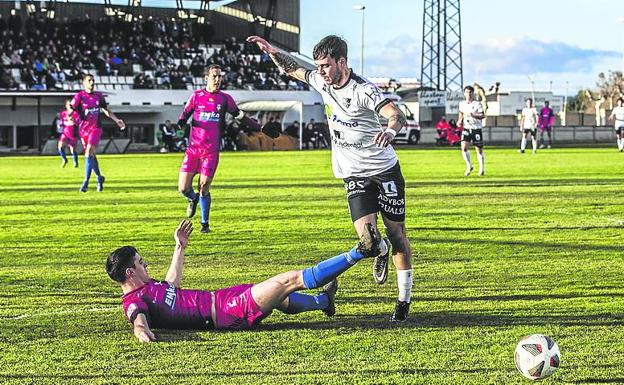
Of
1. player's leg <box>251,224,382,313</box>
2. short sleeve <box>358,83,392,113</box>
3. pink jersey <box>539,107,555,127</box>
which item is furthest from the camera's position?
pink jersey <box>539,107,555,127</box>

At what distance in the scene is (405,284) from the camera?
28.7 feet

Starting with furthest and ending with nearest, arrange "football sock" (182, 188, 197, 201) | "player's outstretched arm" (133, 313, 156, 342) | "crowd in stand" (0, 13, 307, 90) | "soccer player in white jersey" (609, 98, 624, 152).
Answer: "crowd in stand" (0, 13, 307, 90) < "soccer player in white jersey" (609, 98, 624, 152) < "football sock" (182, 188, 197, 201) < "player's outstretched arm" (133, 313, 156, 342)

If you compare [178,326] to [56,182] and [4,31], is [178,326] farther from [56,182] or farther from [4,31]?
[4,31]

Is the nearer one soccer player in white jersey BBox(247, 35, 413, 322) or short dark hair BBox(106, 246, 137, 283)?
short dark hair BBox(106, 246, 137, 283)

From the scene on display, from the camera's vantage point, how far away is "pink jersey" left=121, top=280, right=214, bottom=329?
8.04 m

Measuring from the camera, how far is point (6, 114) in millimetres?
57125

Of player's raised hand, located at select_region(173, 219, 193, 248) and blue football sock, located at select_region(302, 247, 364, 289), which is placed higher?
player's raised hand, located at select_region(173, 219, 193, 248)

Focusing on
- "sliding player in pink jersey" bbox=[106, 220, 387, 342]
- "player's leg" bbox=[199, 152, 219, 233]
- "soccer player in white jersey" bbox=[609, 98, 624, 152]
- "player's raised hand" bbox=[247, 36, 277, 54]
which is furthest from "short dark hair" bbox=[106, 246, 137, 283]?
"soccer player in white jersey" bbox=[609, 98, 624, 152]

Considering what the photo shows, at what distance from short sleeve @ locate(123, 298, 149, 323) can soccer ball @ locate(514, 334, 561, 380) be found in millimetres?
2730

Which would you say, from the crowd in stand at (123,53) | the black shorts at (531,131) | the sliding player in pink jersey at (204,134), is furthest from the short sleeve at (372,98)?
the crowd in stand at (123,53)

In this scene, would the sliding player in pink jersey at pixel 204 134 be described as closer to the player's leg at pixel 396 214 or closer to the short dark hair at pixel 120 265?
the player's leg at pixel 396 214

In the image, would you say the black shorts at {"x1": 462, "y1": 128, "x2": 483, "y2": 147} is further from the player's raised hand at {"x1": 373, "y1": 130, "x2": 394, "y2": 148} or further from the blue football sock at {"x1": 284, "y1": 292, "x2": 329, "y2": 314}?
the player's raised hand at {"x1": 373, "y1": 130, "x2": 394, "y2": 148}

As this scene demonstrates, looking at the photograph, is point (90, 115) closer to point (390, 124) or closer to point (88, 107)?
point (88, 107)

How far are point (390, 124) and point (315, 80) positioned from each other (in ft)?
3.81
